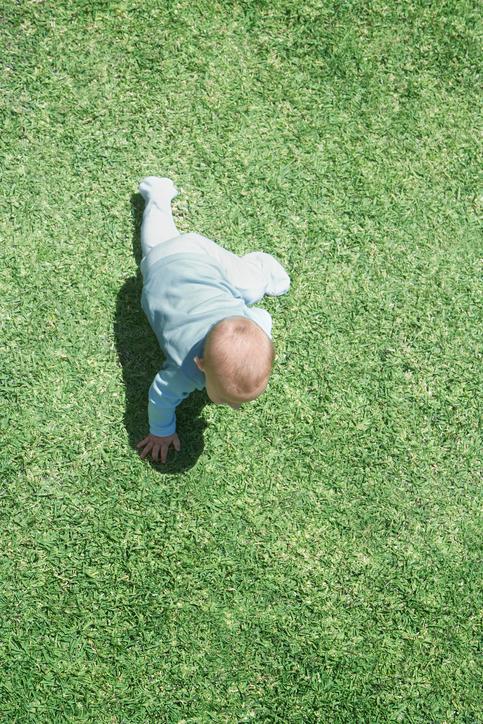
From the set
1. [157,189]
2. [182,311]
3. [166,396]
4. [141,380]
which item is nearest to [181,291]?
[182,311]

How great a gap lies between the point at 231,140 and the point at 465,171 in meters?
1.31

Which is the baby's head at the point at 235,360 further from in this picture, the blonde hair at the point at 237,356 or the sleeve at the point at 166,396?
the sleeve at the point at 166,396

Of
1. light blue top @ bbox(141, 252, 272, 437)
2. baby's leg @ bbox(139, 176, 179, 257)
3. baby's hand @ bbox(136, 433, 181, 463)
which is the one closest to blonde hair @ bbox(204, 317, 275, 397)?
light blue top @ bbox(141, 252, 272, 437)

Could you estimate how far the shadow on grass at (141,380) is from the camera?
3.68 metres

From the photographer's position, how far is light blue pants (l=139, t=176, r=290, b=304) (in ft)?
11.4

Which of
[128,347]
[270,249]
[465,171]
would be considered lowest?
[128,347]

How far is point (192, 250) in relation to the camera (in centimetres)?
344

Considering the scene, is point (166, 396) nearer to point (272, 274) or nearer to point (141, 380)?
point (141, 380)

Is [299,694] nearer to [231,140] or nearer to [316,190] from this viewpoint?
[316,190]

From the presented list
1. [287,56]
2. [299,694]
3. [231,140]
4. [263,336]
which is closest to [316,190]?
[231,140]

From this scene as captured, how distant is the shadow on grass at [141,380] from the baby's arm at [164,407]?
73 millimetres

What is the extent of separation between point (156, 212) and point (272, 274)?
66 centimetres

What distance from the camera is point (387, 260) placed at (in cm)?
401

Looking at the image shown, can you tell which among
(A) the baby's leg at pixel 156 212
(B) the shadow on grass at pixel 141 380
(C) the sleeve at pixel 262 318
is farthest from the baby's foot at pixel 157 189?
(C) the sleeve at pixel 262 318
